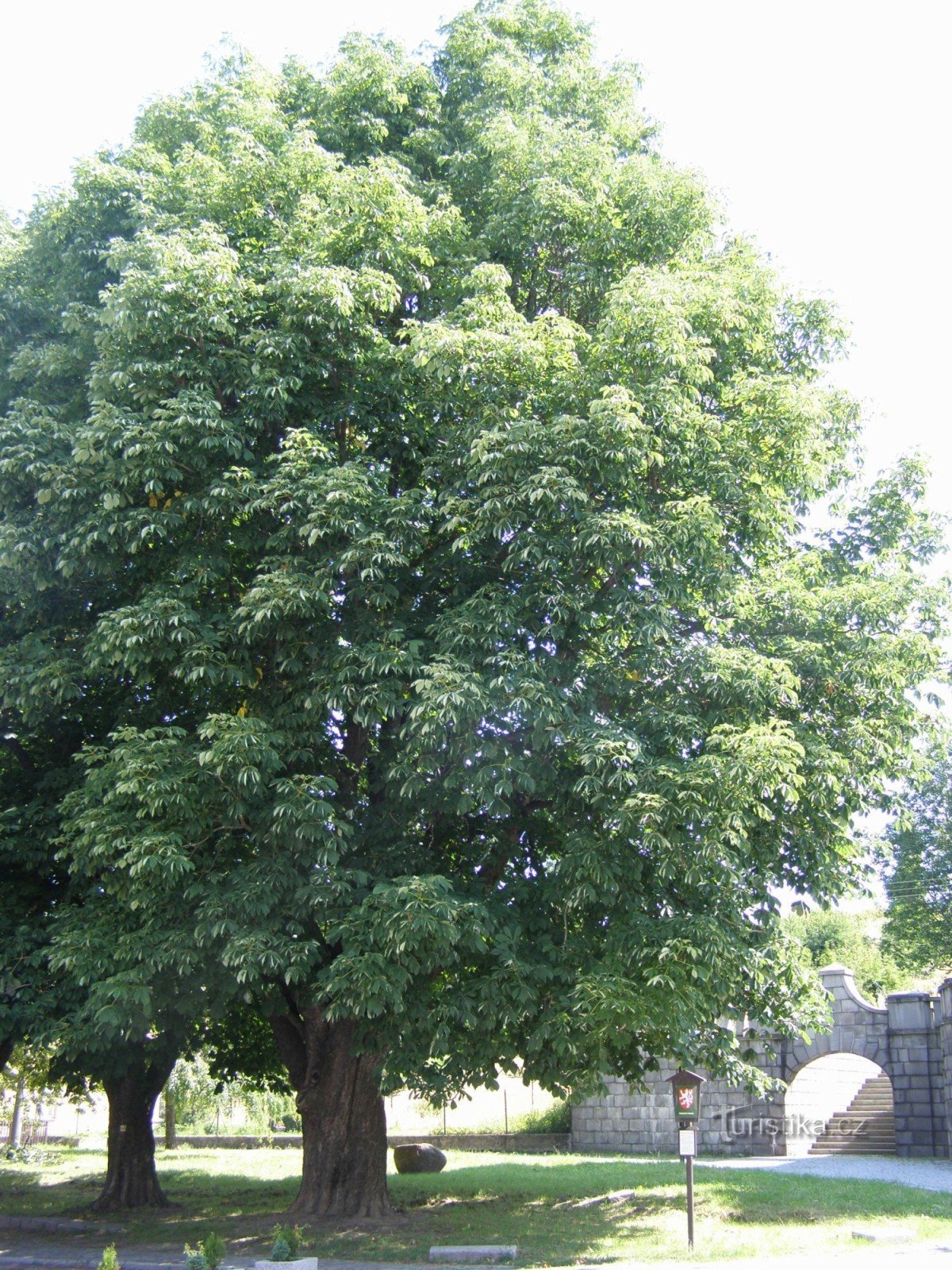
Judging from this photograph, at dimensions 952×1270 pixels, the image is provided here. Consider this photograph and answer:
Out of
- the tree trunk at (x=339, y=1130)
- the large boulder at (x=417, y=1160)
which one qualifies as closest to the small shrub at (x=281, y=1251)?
the tree trunk at (x=339, y=1130)

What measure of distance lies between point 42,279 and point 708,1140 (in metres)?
20.5

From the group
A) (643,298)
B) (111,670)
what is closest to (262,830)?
(111,670)

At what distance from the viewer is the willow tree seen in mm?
10242

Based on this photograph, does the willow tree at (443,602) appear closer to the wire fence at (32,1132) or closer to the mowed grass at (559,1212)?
the mowed grass at (559,1212)

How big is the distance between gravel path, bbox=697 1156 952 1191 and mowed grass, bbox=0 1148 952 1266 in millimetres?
851

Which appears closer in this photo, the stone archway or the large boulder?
the large boulder

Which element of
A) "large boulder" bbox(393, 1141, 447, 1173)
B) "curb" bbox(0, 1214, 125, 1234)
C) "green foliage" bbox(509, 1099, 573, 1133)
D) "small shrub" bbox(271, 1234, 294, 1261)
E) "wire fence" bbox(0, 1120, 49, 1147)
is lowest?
"wire fence" bbox(0, 1120, 49, 1147)

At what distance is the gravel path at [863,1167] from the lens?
1604cm

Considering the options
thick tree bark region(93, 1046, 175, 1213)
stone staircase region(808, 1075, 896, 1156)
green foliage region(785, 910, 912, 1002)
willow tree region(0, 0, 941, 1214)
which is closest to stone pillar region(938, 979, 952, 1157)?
stone staircase region(808, 1075, 896, 1156)

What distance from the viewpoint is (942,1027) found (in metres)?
20.1

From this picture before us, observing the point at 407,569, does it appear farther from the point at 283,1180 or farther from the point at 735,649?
the point at 283,1180

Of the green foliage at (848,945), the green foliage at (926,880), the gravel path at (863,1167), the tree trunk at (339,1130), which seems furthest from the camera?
the green foliage at (848,945)

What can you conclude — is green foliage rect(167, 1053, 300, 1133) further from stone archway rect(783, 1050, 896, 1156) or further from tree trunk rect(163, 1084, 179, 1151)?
stone archway rect(783, 1050, 896, 1156)

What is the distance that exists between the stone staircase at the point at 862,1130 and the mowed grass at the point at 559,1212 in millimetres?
4071
